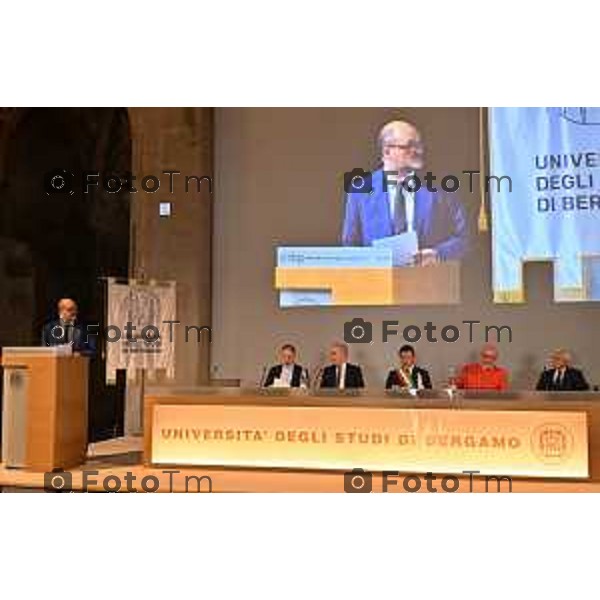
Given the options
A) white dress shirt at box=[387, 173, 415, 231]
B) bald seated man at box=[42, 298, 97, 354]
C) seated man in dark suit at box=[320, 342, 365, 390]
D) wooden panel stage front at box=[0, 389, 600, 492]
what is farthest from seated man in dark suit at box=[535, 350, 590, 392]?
bald seated man at box=[42, 298, 97, 354]

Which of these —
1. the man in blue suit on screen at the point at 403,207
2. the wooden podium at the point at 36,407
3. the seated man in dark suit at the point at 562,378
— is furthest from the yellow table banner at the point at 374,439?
the man in blue suit on screen at the point at 403,207

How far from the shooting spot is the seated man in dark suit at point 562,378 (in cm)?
525

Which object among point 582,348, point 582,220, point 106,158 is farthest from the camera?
point 106,158

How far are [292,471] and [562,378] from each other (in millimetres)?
2460

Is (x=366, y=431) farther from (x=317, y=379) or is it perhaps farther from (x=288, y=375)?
(x=317, y=379)

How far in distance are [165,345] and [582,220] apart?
359cm

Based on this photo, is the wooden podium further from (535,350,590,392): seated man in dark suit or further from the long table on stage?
(535,350,590,392): seated man in dark suit

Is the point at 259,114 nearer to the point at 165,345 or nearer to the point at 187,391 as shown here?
the point at 165,345

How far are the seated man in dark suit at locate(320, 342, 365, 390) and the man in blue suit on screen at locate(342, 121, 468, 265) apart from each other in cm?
115

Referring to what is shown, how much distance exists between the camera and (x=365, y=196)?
6363mm

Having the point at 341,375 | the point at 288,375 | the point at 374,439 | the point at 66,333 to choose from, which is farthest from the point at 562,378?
the point at 66,333

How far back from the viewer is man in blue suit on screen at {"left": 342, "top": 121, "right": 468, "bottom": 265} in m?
6.16

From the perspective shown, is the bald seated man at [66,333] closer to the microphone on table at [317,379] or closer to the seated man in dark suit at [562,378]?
the microphone on table at [317,379]
